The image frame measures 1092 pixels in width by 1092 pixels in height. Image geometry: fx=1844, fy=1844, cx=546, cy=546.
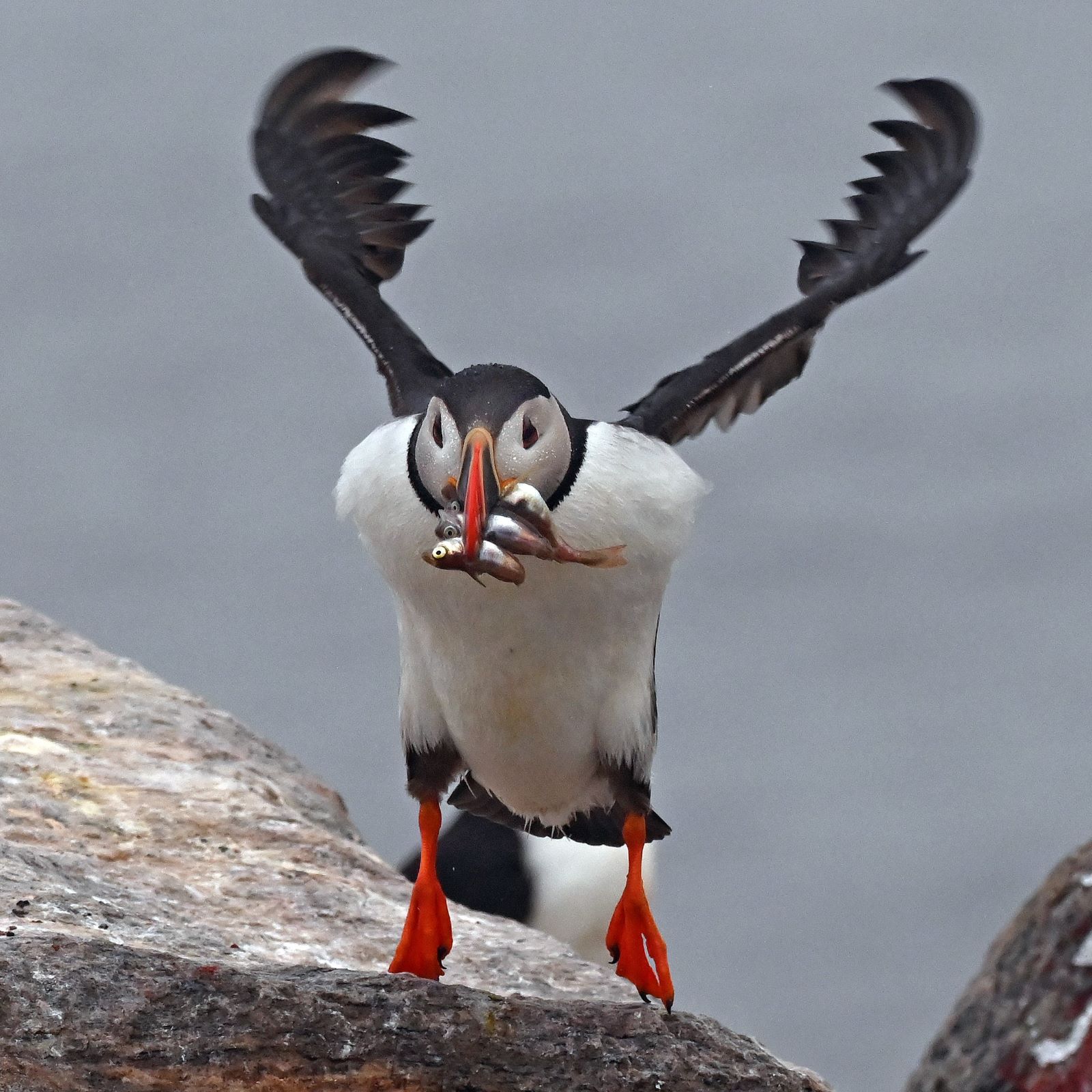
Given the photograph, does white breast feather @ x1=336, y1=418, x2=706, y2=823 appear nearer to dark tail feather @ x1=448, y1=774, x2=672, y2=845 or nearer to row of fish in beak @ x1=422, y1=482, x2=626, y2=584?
dark tail feather @ x1=448, y1=774, x2=672, y2=845

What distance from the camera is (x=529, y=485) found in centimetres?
393

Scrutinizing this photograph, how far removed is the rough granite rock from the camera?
11.7 feet

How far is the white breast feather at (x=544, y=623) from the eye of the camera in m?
4.23

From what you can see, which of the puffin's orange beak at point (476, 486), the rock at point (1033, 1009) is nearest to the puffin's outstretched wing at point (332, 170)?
the puffin's orange beak at point (476, 486)

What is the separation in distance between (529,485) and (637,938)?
1.39 m

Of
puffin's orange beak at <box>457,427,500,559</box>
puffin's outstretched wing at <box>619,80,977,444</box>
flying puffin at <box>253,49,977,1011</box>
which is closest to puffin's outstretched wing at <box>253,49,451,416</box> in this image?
flying puffin at <box>253,49,977,1011</box>

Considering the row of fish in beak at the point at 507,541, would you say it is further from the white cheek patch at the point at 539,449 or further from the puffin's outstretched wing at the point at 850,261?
the puffin's outstretched wing at the point at 850,261

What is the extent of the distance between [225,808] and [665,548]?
1825 millimetres

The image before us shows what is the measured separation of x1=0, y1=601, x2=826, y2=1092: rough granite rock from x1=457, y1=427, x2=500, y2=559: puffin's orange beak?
39.9 inches

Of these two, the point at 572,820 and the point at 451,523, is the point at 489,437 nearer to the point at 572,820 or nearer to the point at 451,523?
the point at 451,523

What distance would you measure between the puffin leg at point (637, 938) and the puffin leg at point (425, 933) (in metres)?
0.43

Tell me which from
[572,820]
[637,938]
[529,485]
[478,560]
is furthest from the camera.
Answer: [572,820]

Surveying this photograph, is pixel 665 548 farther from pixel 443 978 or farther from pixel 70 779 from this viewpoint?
pixel 70 779

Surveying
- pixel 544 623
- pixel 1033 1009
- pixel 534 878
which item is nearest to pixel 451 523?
pixel 544 623
